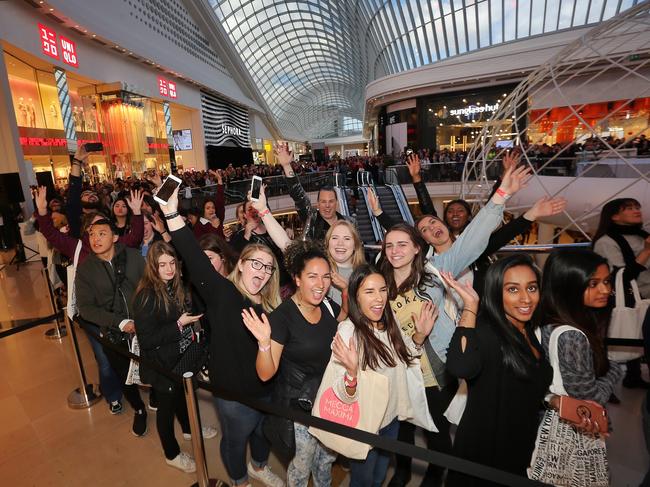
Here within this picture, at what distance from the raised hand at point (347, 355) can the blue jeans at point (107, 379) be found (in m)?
2.53

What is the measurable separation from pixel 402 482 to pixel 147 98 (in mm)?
21845

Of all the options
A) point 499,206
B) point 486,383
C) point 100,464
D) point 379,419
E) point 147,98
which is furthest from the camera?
point 147,98

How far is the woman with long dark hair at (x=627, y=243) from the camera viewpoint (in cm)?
308

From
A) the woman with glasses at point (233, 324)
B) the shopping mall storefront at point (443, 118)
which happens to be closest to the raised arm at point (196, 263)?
the woman with glasses at point (233, 324)

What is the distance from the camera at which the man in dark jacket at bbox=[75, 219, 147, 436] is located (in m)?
2.81

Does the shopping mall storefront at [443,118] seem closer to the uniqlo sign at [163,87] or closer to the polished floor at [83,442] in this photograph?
the uniqlo sign at [163,87]

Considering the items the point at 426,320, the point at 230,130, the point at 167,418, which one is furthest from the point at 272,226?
the point at 230,130

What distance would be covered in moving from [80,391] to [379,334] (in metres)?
3.33

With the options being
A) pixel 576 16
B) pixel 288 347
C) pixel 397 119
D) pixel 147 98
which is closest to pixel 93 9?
pixel 147 98

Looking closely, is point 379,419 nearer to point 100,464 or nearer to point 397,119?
point 100,464

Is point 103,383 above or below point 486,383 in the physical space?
below

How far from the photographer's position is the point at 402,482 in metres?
2.39

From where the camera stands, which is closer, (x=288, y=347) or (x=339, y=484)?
(x=288, y=347)

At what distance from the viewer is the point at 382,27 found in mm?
28656
